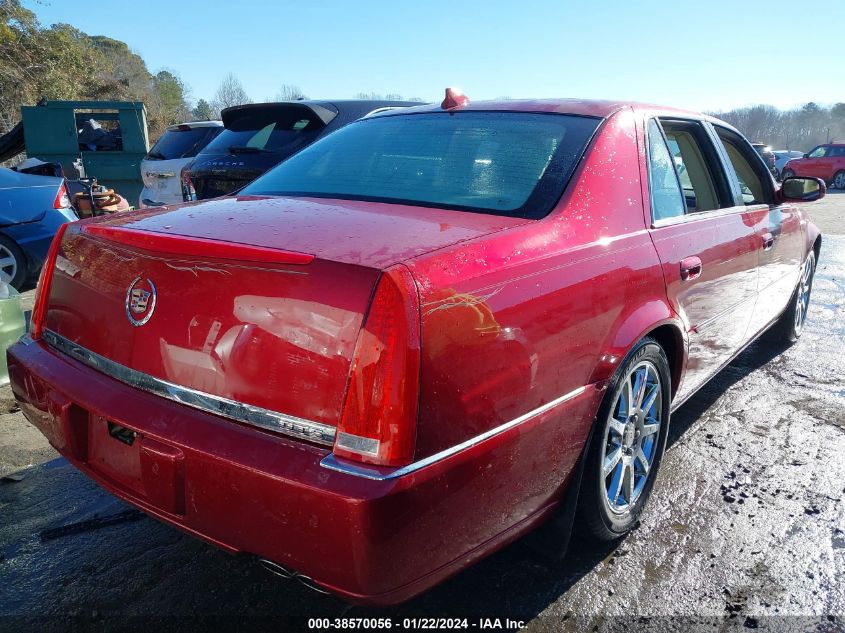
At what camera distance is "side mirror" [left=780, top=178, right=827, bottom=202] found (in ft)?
12.1

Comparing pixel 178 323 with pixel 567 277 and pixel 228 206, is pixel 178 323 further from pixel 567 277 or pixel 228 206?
pixel 567 277

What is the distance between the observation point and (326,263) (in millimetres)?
1510

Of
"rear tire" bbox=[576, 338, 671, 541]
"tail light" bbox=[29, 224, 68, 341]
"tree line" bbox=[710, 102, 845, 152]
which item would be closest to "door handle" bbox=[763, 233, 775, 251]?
"rear tire" bbox=[576, 338, 671, 541]

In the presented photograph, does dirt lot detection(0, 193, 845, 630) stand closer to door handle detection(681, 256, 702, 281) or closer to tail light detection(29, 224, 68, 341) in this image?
tail light detection(29, 224, 68, 341)

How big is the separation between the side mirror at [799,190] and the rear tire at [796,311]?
71 cm

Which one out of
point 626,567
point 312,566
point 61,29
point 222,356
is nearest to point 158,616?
point 312,566

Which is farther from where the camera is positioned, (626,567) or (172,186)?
(172,186)

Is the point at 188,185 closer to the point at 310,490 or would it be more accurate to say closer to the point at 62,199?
the point at 62,199

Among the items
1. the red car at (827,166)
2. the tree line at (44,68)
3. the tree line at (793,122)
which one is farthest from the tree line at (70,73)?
the tree line at (793,122)

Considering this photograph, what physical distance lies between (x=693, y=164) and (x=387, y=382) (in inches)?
92.6

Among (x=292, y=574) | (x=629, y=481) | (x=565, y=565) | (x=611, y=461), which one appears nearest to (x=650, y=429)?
(x=629, y=481)

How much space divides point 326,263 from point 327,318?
0.44 feet

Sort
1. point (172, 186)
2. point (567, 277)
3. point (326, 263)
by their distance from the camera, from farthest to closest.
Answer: point (172, 186) < point (567, 277) < point (326, 263)

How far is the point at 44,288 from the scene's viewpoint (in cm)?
219
